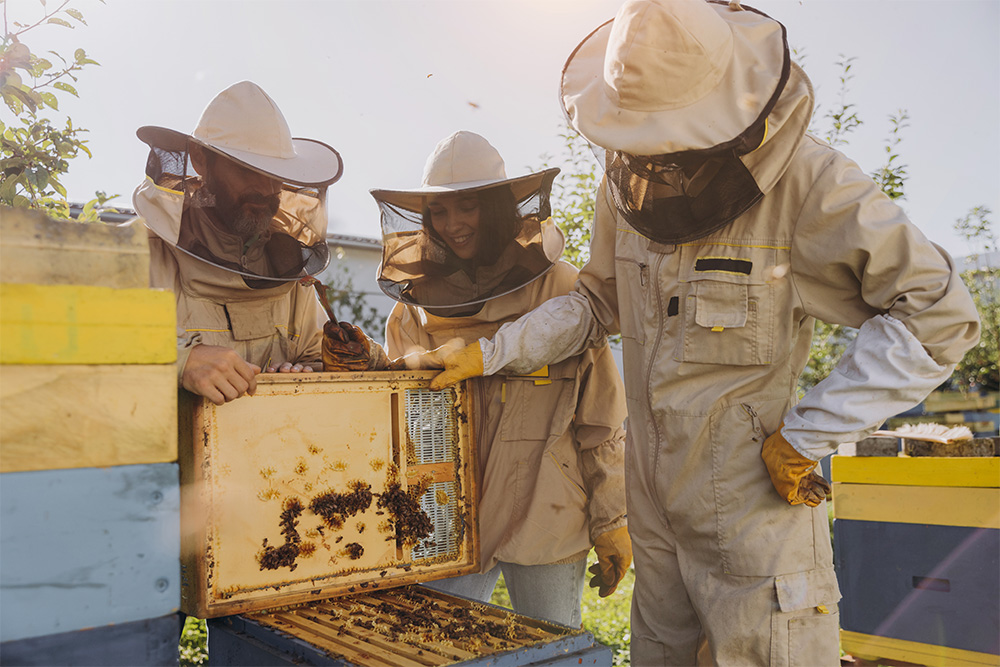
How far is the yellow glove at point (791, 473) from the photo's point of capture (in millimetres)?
2041

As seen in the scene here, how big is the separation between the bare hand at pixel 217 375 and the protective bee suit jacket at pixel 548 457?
2.91ft

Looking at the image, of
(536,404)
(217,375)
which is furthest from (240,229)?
(536,404)

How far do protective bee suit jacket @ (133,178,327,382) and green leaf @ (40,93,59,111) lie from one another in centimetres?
49

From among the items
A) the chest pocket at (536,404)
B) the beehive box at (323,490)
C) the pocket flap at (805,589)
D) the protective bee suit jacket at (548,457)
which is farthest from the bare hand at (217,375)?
the pocket flap at (805,589)

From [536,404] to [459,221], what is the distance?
29.7 inches

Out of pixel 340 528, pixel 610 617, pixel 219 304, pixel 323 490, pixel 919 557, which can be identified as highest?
pixel 219 304

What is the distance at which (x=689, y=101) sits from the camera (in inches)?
80.4

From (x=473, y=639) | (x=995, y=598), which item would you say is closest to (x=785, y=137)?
(x=473, y=639)

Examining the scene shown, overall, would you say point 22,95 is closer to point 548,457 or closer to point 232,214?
point 232,214

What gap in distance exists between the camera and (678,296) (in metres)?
2.29

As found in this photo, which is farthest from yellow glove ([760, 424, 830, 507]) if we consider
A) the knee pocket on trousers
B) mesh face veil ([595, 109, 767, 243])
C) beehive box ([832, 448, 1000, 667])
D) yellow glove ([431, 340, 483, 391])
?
beehive box ([832, 448, 1000, 667])

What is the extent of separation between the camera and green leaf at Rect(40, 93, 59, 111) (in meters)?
2.58

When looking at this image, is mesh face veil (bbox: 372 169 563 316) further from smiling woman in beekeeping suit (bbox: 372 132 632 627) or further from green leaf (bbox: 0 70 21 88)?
green leaf (bbox: 0 70 21 88)

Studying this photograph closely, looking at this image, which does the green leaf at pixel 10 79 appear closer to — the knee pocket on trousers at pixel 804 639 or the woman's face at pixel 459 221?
the woman's face at pixel 459 221
